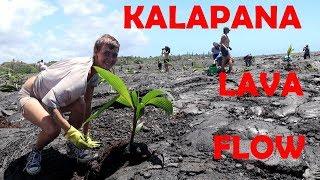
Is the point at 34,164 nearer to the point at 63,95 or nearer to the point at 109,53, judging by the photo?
the point at 63,95

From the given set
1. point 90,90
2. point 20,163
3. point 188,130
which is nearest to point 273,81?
point 188,130

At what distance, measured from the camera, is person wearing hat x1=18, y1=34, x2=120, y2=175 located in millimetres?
3654

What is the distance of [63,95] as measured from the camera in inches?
147

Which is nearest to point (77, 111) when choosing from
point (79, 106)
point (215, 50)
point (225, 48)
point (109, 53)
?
point (79, 106)

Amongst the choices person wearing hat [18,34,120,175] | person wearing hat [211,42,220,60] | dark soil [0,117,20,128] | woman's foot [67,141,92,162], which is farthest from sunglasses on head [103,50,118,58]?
person wearing hat [211,42,220,60]

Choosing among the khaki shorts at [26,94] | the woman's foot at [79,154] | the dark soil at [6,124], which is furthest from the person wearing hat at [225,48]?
the khaki shorts at [26,94]

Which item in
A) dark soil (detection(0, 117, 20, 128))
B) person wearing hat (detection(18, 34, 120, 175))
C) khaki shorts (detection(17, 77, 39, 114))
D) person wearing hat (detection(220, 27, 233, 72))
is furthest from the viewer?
person wearing hat (detection(220, 27, 233, 72))

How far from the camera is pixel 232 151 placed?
14.0 feet

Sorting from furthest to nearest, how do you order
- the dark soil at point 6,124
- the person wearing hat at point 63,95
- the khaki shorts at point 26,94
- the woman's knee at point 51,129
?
the dark soil at point 6,124 < the khaki shorts at point 26,94 < the woman's knee at point 51,129 < the person wearing hat at point 63,95

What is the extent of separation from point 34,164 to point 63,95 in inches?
33.2

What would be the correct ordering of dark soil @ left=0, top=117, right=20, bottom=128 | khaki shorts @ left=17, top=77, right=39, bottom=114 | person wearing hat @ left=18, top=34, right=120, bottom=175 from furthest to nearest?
dark soil @ left=0, top=117, right=20, bottom=128, khaki shorts @ left=17, top=77, right=39, bottom=114, person wearing hat @ left=18, top=34, right=120, bottom=175

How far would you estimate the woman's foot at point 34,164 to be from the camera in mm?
4074

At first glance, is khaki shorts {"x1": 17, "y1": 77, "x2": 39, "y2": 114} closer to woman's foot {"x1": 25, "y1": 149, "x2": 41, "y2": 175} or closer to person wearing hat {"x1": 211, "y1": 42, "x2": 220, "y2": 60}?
woman's foot {"x1": 25, "y1": 149, "x2": 41, "y2": 175}

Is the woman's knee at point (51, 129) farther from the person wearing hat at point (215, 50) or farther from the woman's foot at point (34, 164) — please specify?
the person wearing hat at point (215, 50)
